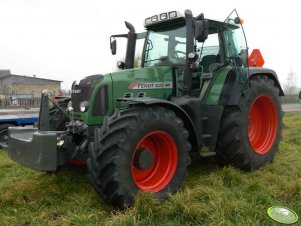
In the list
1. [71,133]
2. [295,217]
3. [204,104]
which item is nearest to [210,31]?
[204,104]

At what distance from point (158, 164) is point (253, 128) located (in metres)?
2.45

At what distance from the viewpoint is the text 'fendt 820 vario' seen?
4188 millimetres

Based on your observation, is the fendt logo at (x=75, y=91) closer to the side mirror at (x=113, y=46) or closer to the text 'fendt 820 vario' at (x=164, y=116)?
the text 'fendt 820 vario' at (x=164, y=116)

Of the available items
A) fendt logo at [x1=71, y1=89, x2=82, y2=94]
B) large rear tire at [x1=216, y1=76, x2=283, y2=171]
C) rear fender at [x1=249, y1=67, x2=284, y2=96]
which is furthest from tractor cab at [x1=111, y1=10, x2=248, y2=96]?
fendt logo at [x1=71, y1=89, x2=82, y2=94]

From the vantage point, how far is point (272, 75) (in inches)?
260

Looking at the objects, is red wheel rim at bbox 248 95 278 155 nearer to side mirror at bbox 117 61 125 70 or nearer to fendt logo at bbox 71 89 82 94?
side mirror at bbox 117 61 125 70

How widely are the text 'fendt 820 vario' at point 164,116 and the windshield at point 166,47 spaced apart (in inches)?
0.7

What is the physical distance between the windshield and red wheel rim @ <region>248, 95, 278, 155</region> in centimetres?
168

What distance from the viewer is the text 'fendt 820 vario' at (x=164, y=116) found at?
419 centimetres

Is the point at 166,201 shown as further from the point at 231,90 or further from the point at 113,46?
the point at 113,46

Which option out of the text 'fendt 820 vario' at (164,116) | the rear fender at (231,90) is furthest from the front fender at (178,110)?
the rear fender at (231,90)

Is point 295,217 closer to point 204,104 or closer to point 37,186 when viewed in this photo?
point 204,104

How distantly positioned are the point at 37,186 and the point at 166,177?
1.82 m

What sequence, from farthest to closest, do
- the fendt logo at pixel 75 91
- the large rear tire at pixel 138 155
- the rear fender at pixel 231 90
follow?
the rear fender at pixel 231 90 < the fendt logo at pixel 75 91 < the large rear tire at pixel 138 155
